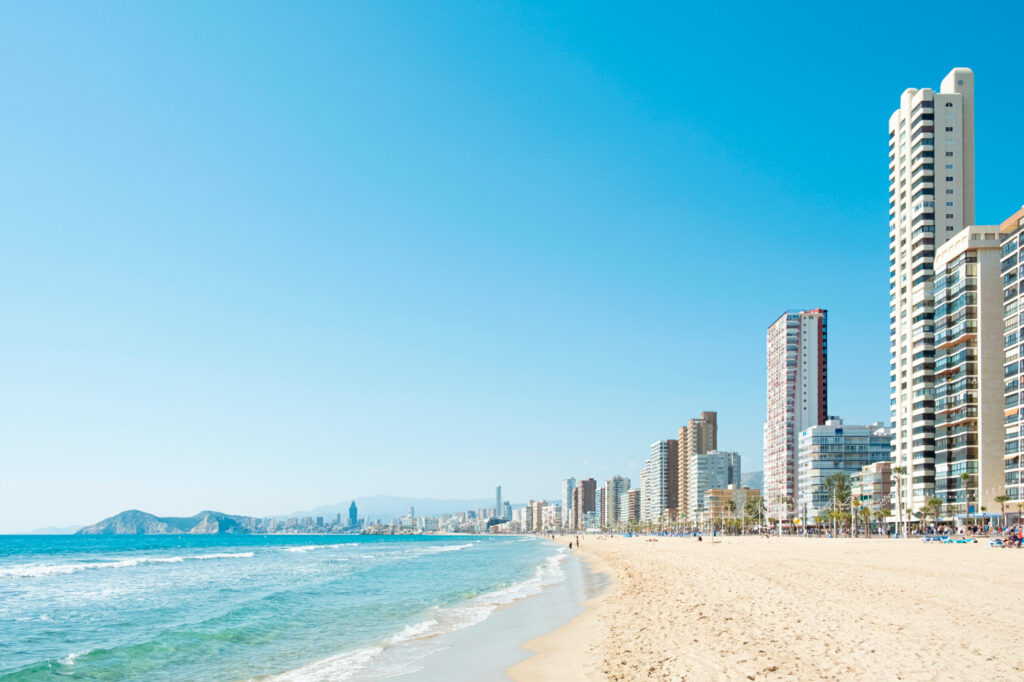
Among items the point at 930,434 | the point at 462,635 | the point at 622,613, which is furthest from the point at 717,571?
the point at 930,434

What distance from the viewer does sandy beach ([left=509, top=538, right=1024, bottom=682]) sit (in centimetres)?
1174

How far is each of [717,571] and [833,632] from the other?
2057cm

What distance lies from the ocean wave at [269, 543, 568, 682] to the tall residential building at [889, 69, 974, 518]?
71.2 metres

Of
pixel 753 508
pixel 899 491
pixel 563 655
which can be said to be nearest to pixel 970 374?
pixel 899 491

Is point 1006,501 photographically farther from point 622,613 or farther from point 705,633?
point 705,633

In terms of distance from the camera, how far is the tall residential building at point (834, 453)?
143500 millimetres

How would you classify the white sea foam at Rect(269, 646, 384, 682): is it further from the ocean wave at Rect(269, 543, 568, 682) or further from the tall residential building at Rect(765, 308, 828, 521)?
the tall residential building at Rect(765, 308, 828, 521)

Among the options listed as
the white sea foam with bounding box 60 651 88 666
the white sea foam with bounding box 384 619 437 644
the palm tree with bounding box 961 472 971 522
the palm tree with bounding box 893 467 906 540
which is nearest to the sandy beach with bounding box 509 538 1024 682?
the white sea foam with bounding box 384 619 437 644

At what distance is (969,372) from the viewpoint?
8375cm

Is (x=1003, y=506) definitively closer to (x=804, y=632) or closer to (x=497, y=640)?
(x=497, y=640)

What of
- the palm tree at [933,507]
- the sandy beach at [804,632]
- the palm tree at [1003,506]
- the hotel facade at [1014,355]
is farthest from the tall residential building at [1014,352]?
the sandy beach at [804,632]

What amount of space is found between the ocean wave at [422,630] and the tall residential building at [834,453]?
119 m

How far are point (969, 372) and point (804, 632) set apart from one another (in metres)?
81.9

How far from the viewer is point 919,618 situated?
629 inches
